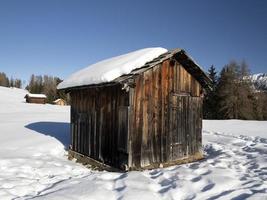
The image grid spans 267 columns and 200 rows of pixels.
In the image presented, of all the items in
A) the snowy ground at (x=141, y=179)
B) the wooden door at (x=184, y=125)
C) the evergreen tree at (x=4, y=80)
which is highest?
the evergreen tree at (x=4, y=80)

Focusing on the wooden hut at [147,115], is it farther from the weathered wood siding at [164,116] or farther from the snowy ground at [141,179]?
the snowy ground at [141,179]

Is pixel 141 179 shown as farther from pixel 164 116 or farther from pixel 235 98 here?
pixel 235 98

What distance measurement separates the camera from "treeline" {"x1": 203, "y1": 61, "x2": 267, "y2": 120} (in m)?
43.4

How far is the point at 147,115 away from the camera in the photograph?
11.1 metres

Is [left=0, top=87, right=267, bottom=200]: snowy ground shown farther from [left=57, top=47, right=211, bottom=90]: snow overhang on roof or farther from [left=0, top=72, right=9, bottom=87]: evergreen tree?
[left=0, top=72, right=9, bottom=87]: evergreen tree

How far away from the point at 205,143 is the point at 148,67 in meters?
7.26

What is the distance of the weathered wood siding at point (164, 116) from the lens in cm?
1079

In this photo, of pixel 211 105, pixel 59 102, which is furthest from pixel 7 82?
pixel 211 105

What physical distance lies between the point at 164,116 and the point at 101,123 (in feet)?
8.41

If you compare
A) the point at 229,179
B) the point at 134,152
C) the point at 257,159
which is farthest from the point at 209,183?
Result: the point at 257,159

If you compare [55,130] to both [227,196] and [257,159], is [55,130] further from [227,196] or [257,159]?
[227,196]

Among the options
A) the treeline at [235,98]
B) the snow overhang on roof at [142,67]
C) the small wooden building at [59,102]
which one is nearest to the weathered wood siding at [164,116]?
the snow overhang on roof at [142,67]

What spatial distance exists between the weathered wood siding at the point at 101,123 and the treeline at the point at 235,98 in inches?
1223

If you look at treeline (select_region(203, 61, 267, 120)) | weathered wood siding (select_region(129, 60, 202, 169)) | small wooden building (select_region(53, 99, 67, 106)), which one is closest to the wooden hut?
weathered wood siding (select_region(129, 60, 202, 169))
